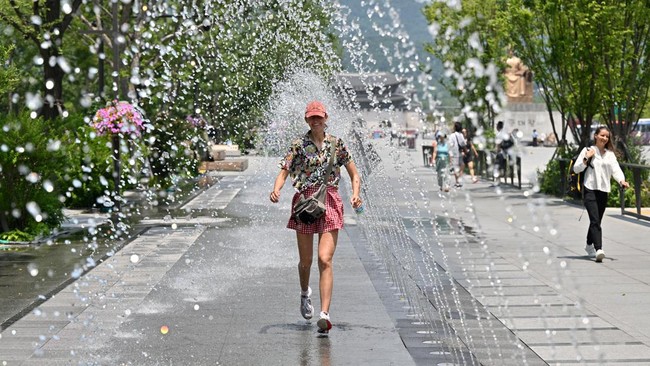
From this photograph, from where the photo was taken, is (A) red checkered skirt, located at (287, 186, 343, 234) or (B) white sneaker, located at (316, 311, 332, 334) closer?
(B) white sneaker, located at (316, 311, 332, 334)

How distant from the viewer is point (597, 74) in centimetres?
2475

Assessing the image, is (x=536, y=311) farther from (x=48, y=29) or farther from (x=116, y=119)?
(x=48, y=29)

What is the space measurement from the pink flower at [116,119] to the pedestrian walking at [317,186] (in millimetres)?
13352

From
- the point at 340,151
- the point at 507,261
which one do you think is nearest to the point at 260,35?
the point at 507,261

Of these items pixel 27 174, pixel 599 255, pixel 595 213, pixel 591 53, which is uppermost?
pixel 591 53

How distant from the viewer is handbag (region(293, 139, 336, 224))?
9312 millimetres

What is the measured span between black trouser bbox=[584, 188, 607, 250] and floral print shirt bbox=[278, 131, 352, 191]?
5.31 m

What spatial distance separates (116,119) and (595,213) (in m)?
→ 11.5

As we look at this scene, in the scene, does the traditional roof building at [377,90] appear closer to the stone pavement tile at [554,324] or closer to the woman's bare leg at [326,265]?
the stone pavement tile at [554,324]

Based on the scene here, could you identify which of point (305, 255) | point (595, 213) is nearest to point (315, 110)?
point (305, 255)

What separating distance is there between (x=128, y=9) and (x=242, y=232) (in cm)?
1210

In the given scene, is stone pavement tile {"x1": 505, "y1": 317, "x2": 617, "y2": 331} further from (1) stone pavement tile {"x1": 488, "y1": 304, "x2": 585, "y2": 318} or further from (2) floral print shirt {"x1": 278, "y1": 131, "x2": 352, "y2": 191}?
(2) floral print shirt {"x1": 278, "y1": 131, "x2": 352, "y2": 191}

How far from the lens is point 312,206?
931 cm

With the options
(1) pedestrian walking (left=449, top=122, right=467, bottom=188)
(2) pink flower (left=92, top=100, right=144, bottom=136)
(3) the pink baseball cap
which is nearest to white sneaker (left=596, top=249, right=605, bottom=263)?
(3) the pink baseball cap
